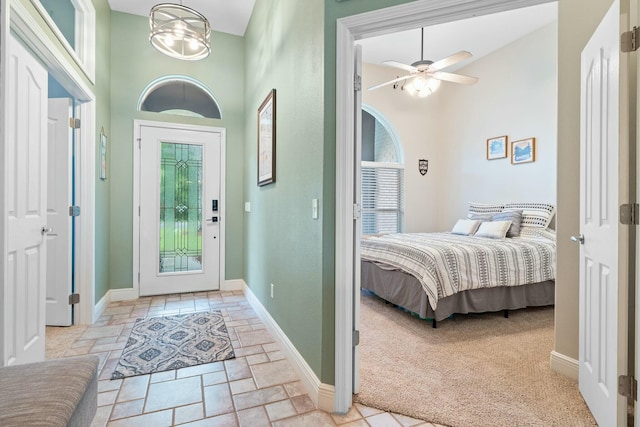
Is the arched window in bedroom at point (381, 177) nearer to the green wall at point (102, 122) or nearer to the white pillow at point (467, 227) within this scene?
the white pillow at point (467, 227)

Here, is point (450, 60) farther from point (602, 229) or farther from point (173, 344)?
point (173, 344)

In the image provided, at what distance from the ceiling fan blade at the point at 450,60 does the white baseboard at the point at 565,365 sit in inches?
112

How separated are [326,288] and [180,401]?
1059 mm

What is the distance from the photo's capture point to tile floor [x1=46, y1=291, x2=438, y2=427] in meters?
1.67

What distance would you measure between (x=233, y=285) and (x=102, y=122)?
237 cm

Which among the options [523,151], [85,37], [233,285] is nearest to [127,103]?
[85,37]

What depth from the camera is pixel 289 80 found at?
2404 mm

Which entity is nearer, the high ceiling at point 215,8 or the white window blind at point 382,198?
the high ceiling at point 215,8

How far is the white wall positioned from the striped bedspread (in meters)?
1.29

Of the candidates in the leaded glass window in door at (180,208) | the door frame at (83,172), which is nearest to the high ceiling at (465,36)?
the leaded glass window in door at (180,208)

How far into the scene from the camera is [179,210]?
3.99 m

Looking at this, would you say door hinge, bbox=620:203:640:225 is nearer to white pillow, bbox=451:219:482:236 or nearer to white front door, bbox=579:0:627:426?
white front door, bbox=579:0:627:426

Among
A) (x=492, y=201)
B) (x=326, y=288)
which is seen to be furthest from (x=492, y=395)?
(x=492, y=201)

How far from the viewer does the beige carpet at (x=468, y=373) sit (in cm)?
173
